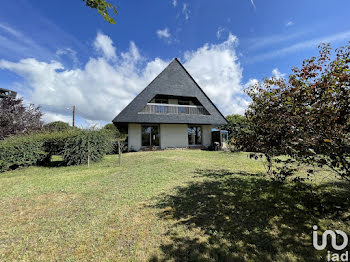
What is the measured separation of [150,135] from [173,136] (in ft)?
7.98

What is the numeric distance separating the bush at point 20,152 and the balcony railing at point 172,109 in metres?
7.76

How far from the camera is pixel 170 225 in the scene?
2.79 m

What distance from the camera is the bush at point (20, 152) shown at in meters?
7.57

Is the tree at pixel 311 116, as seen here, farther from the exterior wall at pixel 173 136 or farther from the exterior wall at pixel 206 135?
the exterior wall at pixel 206 135

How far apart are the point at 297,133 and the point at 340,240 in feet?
5.54

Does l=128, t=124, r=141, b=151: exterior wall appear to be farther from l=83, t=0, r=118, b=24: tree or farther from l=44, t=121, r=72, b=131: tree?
l=83, t=0, r=118, b=24: tree

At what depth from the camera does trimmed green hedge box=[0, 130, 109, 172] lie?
777cm

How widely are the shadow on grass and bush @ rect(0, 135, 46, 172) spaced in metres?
9.04

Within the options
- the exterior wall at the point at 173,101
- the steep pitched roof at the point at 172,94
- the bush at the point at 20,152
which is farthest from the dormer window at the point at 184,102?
the bush at the point at 20,152

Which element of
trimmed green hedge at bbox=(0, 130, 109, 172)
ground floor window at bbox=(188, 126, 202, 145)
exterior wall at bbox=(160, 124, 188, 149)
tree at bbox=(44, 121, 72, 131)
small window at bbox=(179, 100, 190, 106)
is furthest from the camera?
small window at bbox=(179, 100, 190, 106)

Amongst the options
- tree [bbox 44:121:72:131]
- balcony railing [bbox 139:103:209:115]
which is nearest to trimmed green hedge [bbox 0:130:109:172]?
tree [bbox 44:121:72:131]

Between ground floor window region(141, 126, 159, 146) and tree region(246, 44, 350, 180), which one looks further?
ground floor window region(141, 126, 159, 146)

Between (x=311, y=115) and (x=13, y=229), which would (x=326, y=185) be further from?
(x=13, y=229)

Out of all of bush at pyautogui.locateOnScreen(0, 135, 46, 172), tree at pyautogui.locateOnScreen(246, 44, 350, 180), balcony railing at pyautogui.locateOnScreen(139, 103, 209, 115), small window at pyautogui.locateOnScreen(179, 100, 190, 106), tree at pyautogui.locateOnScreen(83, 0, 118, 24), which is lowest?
bush at pyautogui.locateOnScreen(0, 135, 46, 172)
